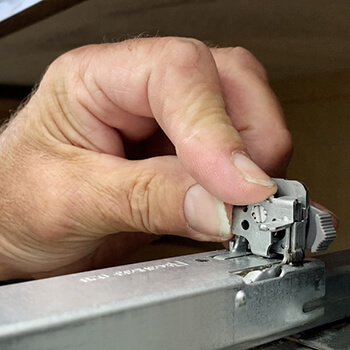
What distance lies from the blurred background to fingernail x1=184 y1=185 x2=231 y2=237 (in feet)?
0.80

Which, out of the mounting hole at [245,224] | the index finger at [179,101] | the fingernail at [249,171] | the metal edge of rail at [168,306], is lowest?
the metal edge of rail at [168,306]

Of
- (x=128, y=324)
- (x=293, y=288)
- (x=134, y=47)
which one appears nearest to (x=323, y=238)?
(x=293, y=288)

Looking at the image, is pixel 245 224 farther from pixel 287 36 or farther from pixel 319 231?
pixel 287 36

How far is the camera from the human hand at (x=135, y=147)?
16.6 inches

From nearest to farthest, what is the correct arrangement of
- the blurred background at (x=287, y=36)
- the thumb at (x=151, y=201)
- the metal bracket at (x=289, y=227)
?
the metal bracket at (x=289, y=227)
the thumb at (x=151, y=201)
the blurred background at (x=287, y=36)

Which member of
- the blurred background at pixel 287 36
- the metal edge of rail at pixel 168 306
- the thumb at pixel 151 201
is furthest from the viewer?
the blurred background at pixel 287 36

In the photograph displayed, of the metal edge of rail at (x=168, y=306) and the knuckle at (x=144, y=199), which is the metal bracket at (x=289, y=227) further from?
the knuckle at (x=144, y=199)

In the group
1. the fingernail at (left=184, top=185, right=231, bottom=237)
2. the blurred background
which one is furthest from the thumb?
the blurred background

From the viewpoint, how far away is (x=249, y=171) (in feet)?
1.25

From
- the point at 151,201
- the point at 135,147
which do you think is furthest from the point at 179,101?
the point at 135,147

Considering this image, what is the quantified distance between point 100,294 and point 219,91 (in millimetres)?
273

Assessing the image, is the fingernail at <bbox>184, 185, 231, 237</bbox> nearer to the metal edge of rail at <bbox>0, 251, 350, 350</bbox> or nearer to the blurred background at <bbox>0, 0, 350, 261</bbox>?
the metal edge of rail at <bbox>0, 251, 350, 350</bbox>

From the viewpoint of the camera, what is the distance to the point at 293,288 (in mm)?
323

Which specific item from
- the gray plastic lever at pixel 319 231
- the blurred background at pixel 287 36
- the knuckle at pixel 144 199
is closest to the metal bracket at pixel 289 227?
the gray plastic lever at pixel 319 231
